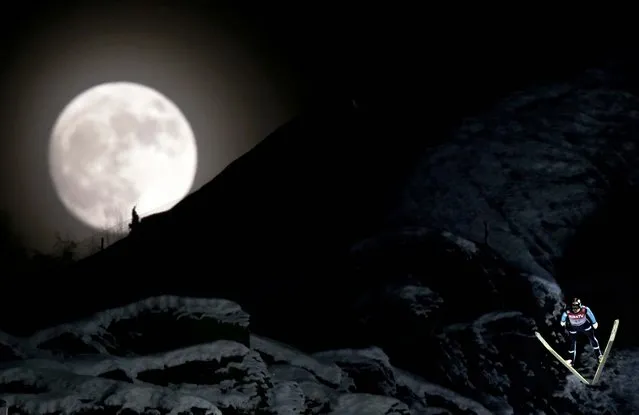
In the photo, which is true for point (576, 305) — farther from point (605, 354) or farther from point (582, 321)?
point (605, 354)

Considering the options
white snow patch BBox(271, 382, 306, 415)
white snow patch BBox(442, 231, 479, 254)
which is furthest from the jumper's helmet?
white snow patch BBox(271, 382, 306, 415)

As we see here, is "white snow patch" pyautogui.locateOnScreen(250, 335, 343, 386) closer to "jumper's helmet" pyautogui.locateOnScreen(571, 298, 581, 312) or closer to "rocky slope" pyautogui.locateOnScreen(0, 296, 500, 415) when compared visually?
"rocky slope" pyautogui.locateOnScreen(0, 296, 500, 415)

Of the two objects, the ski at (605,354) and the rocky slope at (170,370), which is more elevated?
the rocky slope at (170,370)

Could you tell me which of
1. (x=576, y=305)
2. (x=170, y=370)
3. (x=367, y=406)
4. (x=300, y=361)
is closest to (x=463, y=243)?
(x=576, y=305)

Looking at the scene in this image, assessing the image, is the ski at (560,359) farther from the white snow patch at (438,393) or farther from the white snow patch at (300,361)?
the white snow patch at (300,361)

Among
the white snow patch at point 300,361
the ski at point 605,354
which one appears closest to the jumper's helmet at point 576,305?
the ski at point 605,354

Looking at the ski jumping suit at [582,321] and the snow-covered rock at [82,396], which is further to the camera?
the ski jumping suit at [582,321]

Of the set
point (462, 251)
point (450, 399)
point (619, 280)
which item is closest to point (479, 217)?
point (462, 251)

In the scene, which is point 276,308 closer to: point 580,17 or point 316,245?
point 316,245

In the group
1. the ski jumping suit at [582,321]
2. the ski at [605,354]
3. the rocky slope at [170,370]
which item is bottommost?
the ski at [605,354]

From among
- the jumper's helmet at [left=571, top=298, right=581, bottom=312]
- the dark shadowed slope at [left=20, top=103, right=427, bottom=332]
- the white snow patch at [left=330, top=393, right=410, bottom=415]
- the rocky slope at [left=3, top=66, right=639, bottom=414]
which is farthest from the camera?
the dark shadowed slope at [left=20, top=103, right=427, bottom=332]

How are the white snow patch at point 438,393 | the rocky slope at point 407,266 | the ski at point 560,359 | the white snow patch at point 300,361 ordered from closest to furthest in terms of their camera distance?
the rocky slope at point 407,266, the white snow patch at point 300,361, the white snow patch at point 438,393, the ski at point 560,359

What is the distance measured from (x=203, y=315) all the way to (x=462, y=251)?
994cm

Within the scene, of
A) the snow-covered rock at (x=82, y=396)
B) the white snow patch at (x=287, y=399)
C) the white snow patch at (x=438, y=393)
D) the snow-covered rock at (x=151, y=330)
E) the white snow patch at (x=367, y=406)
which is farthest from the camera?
the white snow patch at (x=438, y=393)
